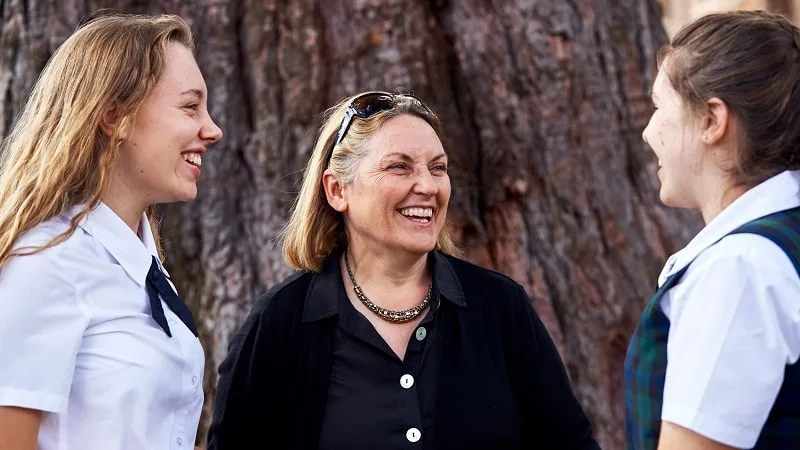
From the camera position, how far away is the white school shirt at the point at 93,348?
2.12 meters

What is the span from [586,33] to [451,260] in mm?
1557

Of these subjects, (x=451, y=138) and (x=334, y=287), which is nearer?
(x=334, y=287)

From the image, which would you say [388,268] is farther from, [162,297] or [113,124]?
[113,124]

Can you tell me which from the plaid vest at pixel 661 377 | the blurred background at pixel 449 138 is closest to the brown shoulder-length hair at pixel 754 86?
the plaid vest at pixel 661 377

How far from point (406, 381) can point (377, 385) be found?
0.08 meters

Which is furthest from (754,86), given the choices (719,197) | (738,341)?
(738,341)

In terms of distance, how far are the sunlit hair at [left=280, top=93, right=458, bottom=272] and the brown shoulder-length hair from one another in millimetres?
1147

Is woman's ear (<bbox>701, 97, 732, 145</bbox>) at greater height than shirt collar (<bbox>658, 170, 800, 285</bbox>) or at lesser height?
greater

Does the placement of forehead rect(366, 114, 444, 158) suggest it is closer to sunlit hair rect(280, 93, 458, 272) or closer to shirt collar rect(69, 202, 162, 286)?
sunlit hair rect(280, 93, 458, 272)

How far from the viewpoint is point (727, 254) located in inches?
73.5

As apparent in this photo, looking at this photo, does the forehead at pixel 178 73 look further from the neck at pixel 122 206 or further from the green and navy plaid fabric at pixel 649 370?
the green and navy plaid fabric at pixel 649 370

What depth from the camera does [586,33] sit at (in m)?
4.26

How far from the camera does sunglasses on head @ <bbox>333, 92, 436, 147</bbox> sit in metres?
3.10

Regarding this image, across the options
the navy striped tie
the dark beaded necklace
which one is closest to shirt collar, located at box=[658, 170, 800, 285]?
the dark beaded necklace
